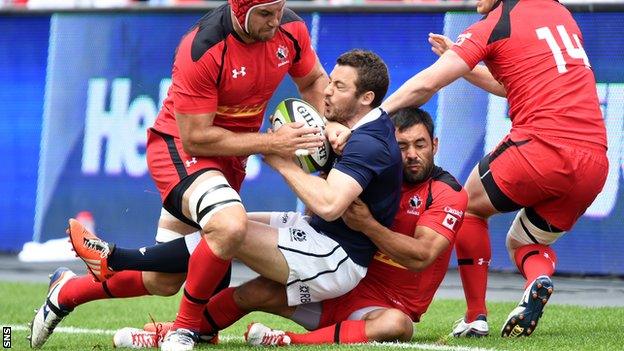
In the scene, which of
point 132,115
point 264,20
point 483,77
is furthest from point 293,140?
point 132,115

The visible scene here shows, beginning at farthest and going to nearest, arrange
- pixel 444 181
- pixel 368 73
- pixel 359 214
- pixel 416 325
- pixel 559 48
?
pixel 416 325 < pixel 559 48 < pixel 444 181 < pixel 368 73 < pixel 359 214

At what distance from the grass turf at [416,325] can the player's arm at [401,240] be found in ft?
1.56

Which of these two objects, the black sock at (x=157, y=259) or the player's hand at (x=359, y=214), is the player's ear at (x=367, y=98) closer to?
the player's hand at (x=359, y=214)

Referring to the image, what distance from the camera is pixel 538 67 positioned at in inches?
300

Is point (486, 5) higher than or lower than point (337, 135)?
higher

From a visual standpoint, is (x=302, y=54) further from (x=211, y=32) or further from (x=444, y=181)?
(x=444, y=181)

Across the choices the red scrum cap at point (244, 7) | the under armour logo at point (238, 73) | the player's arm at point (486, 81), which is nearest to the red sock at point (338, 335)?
the under armour logo at point (238, 73)

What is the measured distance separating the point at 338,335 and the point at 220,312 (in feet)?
2.47

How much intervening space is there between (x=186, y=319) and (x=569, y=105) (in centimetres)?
255

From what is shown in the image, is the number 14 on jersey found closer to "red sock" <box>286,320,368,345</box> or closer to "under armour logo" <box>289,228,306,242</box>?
"under armour logo" <box>289,228,306,242</box>

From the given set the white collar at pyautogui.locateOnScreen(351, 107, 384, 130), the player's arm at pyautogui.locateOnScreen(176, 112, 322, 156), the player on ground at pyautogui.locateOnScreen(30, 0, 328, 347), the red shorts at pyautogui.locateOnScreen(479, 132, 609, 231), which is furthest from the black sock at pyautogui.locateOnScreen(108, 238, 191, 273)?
the red shorts at pyautogui.locateOnScreen(479, 132, 609, 231)

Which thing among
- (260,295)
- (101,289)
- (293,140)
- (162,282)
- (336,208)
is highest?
(293,140)

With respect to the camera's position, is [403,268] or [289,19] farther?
[289,19]

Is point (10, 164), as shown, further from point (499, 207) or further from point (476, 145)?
point (499, 207)
